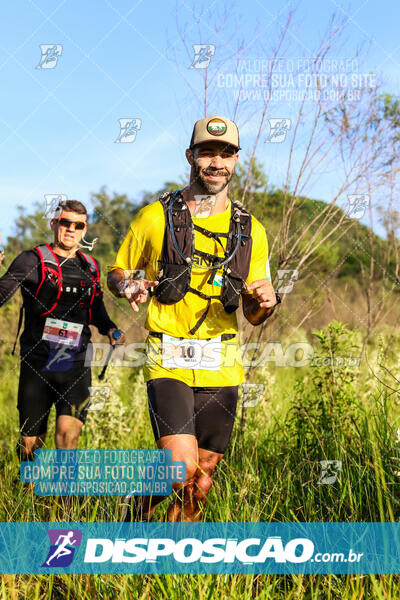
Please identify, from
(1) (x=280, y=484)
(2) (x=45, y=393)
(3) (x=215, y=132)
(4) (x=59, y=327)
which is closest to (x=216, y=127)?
(3) (x=215, y=132)

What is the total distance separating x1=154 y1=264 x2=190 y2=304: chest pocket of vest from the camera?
10.3 ft

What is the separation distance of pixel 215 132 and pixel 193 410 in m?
1.62

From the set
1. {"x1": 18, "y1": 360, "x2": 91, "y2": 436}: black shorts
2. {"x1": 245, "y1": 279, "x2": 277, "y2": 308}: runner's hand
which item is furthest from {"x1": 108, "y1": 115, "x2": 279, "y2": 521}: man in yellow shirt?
{"x1": 18, "y1": 360, "x2": 91, "y2": 436}: black shorts

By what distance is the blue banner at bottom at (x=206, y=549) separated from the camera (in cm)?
272

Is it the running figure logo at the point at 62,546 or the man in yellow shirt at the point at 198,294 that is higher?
the man in yellow shirt at the point at 198,294

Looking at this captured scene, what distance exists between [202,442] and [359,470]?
0.92 meters

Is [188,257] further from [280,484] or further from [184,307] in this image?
[280,484]

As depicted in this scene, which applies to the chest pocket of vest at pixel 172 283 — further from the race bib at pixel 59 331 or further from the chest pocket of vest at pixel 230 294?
the race bib at pixel 59 331

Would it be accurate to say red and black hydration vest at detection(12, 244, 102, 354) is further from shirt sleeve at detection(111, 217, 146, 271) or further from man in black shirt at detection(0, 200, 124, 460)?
shirt sleeve at detection(111, 217, 146, 271)

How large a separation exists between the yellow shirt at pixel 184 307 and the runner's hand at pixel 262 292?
9.4 inches

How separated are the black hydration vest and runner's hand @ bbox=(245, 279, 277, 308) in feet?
0.45

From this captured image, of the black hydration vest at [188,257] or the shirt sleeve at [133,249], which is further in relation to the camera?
the shirt sleeve at [133,249]

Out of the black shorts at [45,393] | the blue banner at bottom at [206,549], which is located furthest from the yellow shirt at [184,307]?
the black shorts at [45,393]

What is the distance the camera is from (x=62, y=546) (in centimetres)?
291
